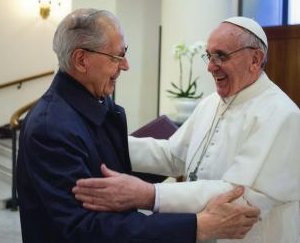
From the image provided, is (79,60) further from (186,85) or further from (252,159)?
(186,85)

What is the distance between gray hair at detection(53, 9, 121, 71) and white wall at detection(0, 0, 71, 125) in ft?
21.0

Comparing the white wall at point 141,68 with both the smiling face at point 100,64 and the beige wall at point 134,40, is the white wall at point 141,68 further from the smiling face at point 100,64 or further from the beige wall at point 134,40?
the smiling face at point 100,64

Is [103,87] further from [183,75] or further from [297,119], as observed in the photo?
[183,75]

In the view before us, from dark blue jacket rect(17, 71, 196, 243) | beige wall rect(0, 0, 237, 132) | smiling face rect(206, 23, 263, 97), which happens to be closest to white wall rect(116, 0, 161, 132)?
beige wall rect(0, 0, 237, 132)

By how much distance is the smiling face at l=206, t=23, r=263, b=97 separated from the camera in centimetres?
177

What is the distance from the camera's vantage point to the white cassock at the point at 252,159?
1.60 metres

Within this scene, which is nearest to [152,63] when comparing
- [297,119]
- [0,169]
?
[0,169]

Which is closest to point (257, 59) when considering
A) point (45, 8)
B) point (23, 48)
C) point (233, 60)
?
point (233, 60)

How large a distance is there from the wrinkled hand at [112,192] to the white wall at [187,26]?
3.43m

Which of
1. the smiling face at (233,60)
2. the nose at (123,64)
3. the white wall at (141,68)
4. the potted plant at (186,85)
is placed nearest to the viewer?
the nose at (123,64)

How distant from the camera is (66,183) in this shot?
4.43 feet

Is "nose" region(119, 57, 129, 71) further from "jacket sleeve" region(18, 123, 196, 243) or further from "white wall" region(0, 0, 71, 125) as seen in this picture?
"white wall" region(0, 0, 71, 125)

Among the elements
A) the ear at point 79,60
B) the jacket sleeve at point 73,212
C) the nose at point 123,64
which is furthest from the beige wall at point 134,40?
the jacket sleeve at point 73,212

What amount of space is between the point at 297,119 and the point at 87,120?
2.38ft
